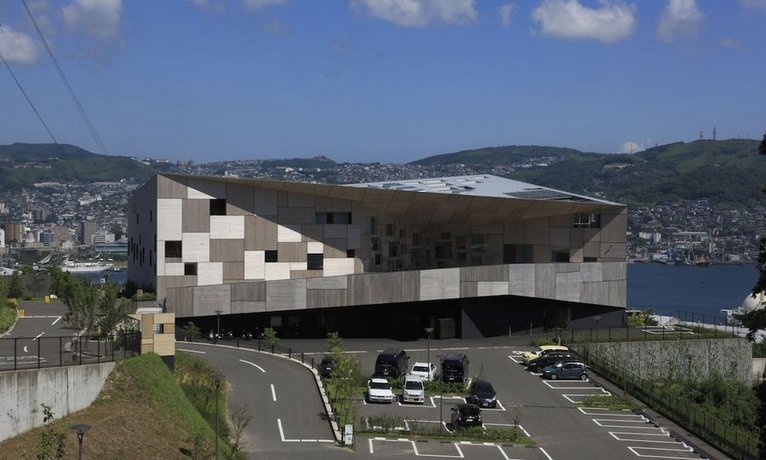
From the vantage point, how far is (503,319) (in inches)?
2136

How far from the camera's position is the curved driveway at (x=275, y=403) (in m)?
28.8

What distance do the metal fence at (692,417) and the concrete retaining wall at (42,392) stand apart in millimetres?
19656

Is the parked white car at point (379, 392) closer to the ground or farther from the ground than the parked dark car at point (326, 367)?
closer to the ground

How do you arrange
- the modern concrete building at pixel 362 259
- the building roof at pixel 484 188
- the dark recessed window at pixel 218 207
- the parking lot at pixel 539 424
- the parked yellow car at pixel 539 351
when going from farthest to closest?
the building roof at pixel 484 188 → the dark recessed window at pixel 218 207 → the modern concrete building at pixel 362 259 → the parked yellow car at pixel 539 351 → the parking lot at pixel 539 424

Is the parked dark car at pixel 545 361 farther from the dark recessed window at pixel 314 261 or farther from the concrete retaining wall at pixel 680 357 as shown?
the dark recessed window at pixel 314 261

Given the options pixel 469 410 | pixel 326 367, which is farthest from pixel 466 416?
pixel 326 367

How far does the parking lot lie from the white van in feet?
0.81

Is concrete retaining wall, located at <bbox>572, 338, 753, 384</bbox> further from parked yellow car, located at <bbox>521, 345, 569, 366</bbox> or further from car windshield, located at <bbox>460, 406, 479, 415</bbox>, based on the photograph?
car windshield, located at <bbox>460, 406, 479, 415</bbox>

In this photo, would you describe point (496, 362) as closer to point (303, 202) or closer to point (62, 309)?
point (303, 202)

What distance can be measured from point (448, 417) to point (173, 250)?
20850 mm

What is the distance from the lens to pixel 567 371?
42.8 metres

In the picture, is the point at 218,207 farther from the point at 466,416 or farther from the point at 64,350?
the point at 64,350

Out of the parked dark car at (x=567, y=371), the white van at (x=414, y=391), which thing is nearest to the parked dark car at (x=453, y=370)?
the white van at (x=414, y=391)

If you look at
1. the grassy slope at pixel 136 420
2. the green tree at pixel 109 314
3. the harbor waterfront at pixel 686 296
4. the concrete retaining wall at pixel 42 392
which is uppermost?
the green tree at pixel 109 314
